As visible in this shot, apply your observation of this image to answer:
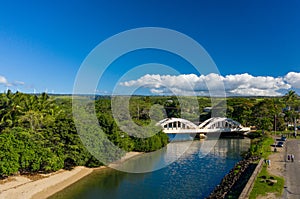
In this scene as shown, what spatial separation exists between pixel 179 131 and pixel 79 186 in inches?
1116

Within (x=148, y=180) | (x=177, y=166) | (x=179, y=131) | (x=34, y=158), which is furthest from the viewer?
(x=179, y=131)

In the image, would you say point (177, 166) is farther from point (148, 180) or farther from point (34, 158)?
point (34, 158)

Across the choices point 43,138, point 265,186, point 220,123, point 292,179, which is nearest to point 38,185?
point 43,138

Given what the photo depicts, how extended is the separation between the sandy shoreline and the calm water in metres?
0.80

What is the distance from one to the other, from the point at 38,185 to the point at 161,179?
10180 mm

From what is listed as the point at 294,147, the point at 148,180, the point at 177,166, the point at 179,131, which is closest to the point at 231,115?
the point at 179,131

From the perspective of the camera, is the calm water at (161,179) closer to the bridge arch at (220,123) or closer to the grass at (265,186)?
the grass at (265,186)

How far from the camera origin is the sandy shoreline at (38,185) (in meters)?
18.5

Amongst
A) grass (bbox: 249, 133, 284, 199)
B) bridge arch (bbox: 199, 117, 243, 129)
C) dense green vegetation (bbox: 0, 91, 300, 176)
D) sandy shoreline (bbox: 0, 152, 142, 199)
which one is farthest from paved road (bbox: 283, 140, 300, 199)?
bridge arch (bbox: 199, 117, 243, 129)

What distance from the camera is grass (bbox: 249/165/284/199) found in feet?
51.1

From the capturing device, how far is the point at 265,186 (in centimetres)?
1670

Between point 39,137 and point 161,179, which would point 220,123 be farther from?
point 39,137

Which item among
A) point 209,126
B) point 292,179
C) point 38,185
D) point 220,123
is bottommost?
point 38,185

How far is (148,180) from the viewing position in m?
23.0
